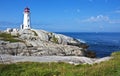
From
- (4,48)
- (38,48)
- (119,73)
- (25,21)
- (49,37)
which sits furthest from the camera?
(25,21)

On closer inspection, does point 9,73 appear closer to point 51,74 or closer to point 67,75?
point 51,74

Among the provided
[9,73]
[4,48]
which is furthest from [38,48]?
[9,73]

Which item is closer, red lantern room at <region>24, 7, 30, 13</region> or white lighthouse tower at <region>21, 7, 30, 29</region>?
red lantern room at <region>24, 7, 30, 13</region>

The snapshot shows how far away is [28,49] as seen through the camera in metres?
46.8

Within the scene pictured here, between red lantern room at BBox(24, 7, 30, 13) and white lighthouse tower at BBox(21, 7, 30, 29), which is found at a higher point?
red lantern room at BBox(24, 7, 30, 13)

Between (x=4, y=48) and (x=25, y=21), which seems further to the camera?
(x=25, y=21)

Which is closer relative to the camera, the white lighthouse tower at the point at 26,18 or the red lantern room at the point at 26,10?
the red lantern room at the point at 26,10

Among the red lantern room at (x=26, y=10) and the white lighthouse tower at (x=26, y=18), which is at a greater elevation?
the red lantern room at (x=26, y=10)

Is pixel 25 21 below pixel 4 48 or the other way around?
the other way around

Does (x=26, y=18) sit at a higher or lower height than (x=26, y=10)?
lower

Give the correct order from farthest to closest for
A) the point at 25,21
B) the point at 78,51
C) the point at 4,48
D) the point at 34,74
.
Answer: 1. the point at 25,21
2. the point at 78,51
3. the point at 4,48
4. the point at 34,74

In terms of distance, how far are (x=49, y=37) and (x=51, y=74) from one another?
49258 millimetres

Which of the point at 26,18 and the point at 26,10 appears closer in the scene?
the point at 26,10

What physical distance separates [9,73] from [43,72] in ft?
5.93
